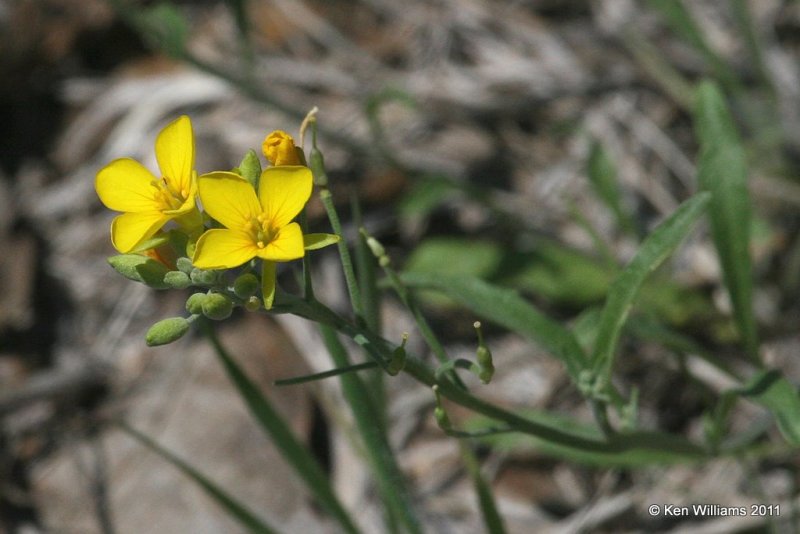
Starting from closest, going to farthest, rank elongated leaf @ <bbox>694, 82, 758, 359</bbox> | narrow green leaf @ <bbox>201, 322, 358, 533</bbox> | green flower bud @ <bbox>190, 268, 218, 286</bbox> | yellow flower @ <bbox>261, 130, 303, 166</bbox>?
green flower bud @ <bbox>190, 268, 218, 286</bbox> → yellow flower @ <bbox>261, 130, 303, 166</bbox> → narrow green leaf @ <bbox>201, 322, 358, 533</bbox> → elongated leaf @ <bbox>694, 82, 758, 359</bbox>

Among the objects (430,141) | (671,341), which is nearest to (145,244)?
(671,341)

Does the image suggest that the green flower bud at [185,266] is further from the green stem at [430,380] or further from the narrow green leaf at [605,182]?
the narrow green leaf at [605,182]

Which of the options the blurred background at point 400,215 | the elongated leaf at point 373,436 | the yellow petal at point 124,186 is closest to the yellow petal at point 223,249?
the yellow petal at point 124,186

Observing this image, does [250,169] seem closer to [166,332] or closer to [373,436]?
[166,332]

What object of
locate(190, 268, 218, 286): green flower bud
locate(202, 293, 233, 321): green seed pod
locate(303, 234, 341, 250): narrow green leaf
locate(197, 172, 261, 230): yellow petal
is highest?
locate(197, 172, 261, 230): yellow petal

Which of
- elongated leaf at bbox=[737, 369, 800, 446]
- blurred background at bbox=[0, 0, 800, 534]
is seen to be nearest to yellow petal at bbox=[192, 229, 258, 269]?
elongated leaf at bbox=[737, 369, 800, 446]

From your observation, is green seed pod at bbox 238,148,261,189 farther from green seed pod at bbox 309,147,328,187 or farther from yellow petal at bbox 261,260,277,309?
yellow petal at bbox 261,260,277,309

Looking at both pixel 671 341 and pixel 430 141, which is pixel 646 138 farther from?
pixel 671 341

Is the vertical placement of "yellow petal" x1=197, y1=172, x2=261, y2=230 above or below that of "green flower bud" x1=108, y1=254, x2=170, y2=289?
above
